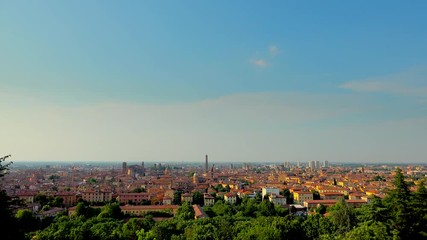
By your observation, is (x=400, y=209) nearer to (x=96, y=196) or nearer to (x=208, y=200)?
(x=208, y=200)

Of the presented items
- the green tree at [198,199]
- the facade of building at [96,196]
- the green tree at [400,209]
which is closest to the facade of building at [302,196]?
the green tree at [198,199]

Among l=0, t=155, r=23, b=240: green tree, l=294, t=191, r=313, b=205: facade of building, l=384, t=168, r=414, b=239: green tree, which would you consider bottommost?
l=294, t=191, r=313, b=205: facade of building

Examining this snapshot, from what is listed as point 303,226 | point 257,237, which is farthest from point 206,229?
point 303,226

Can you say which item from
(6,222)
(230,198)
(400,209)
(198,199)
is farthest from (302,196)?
(6,222)

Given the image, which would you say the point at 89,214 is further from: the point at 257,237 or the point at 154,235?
the point at 257,237

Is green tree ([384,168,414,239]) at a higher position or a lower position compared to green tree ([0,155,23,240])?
lower

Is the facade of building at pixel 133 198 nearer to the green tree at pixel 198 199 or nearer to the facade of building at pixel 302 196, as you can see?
the green tree at pixel 198 199

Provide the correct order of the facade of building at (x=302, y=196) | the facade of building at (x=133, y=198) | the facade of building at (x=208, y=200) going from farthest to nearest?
1. the facade of building at (x=302, y=196)
2. the facade of building at (x=133, y=198)
3. the facade of building at (x=208, y=200)

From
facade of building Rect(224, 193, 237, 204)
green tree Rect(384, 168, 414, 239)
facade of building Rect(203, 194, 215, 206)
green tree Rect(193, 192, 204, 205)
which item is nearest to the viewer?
green tree Rect(384, 168, 414, 239)

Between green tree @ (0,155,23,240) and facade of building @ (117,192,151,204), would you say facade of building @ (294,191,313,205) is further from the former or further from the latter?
green tree @ (0,155,23,240)

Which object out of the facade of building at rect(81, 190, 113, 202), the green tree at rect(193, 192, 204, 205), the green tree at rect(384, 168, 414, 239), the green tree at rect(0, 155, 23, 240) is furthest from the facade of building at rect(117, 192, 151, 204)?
the green tree at rect(0, 155, 23, 240)

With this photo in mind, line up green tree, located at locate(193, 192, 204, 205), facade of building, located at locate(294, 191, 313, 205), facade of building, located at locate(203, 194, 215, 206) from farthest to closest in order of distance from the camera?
facade of building, located at locate(294, 191, 313, 205) < green tree, located at locate(193, 192, 204, 205) < facade of building, located at locate(203, 194, 215, 206)
